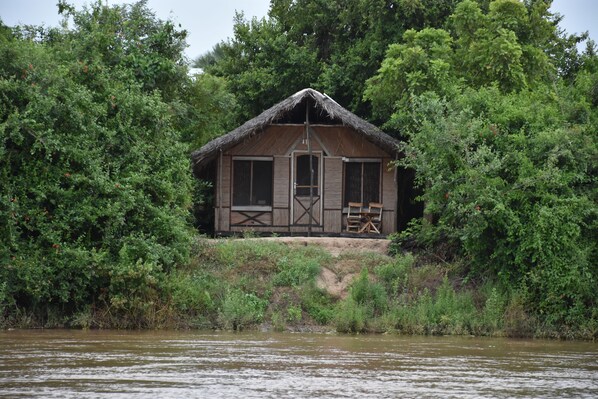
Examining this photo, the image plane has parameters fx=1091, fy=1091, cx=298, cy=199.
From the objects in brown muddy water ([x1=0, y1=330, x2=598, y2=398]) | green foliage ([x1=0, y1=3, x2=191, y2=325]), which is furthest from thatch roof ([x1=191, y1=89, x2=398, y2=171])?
brown muddy water ([x1=0, y1=330, x2=598, y2=398])

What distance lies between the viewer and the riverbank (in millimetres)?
18797

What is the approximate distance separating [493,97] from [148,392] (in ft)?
42.8

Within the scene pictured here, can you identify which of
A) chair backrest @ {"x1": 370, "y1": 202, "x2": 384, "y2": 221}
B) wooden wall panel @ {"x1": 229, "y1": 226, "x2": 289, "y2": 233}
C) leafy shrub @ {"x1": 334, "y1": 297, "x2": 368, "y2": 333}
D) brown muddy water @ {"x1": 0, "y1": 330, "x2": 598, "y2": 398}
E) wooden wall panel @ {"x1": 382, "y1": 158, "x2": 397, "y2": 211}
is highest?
wooden wall panel @ {"x1": 382, "y1": 158, "x2": 397, "y2": 211}

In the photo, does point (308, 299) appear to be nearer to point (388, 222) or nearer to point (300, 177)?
point (388, 222)

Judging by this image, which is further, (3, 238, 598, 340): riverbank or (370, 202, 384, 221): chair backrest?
(370, 202, 384, 221): chair backrest

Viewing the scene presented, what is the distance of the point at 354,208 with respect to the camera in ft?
88.4

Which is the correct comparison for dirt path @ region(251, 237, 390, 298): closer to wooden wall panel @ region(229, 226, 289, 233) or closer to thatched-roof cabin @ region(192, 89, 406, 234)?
thatched-roof cabin @ region(192, 89, 406, 234)

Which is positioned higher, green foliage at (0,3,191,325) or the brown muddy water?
green foliage at (0,3,191,325)

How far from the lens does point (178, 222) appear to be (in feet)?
65.4

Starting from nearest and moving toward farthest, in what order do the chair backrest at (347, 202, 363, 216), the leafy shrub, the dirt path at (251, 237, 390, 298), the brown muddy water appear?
the brown muddy water → the leafy shrub → the dirt path at (251, 237, 390, 298) → the chair backrest at (347, 202, 363, 216)

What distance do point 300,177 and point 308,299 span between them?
24.3ft

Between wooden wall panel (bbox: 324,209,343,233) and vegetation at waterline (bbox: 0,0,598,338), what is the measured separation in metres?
3.29

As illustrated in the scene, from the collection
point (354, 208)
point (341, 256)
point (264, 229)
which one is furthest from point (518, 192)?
point (264, 229)

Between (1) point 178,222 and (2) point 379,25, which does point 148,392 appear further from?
(2) point 379,25
